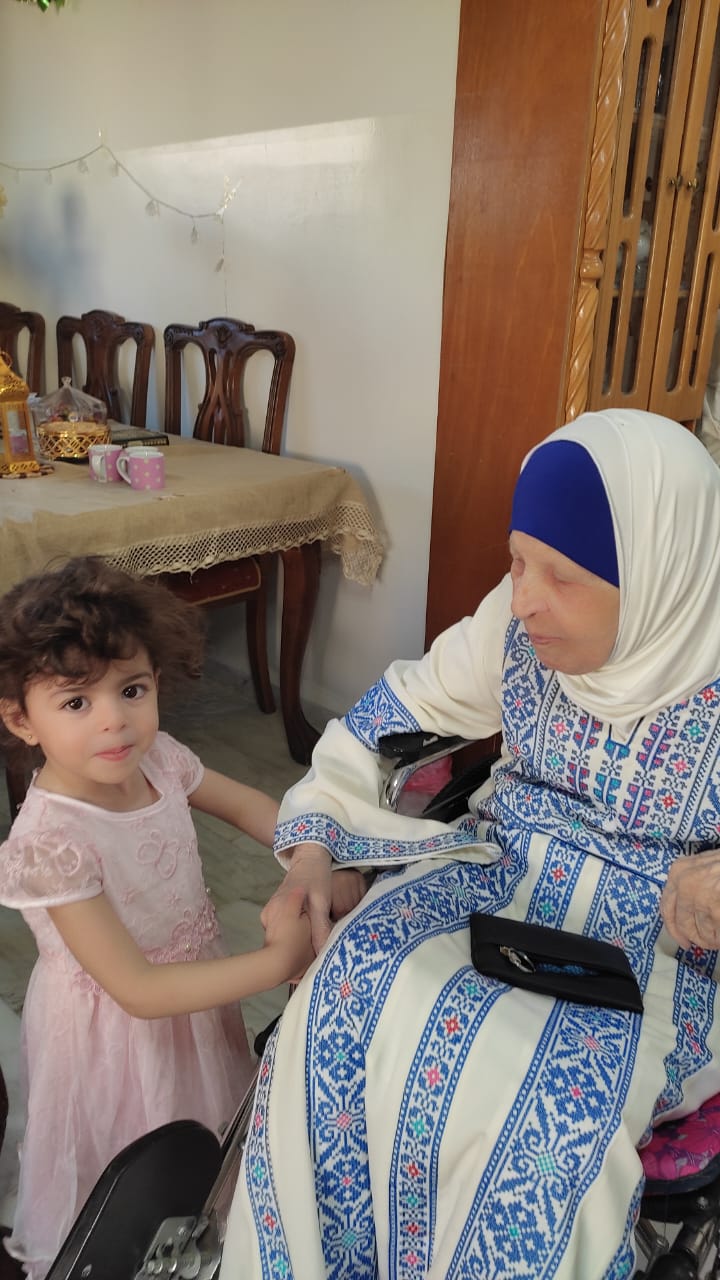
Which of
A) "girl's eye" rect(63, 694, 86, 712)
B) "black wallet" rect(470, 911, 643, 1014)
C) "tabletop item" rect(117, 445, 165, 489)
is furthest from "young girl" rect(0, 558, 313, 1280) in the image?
"tabletop item" rect(117, 445, 165, 489)

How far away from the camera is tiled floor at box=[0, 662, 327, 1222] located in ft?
5.60

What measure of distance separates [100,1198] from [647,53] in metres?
2.03

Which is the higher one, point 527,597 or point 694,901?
point 527,597

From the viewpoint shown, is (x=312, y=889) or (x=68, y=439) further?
(x=68, y=439)

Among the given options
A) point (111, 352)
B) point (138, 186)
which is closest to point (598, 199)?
point (138, 186)

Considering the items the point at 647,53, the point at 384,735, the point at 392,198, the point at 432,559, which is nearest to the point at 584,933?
the point at 384,735

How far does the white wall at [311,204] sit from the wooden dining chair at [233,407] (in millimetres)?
80

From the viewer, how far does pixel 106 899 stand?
106cm

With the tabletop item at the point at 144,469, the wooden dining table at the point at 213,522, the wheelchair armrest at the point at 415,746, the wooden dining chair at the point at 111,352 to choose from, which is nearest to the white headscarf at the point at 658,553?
the wheelchair armrest at the point at 415,746

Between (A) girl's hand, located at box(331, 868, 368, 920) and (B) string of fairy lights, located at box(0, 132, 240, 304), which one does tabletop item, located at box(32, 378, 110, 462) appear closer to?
(B) string of fairy lights, located at box(0, 132, 240, 304)

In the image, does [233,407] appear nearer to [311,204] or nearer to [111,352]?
[311,204]

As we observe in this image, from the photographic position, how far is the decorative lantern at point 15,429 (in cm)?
220

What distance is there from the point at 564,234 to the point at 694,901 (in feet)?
4.47

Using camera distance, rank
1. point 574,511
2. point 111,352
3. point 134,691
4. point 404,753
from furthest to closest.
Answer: point 111,352 < point 404,753 < point 134,691 < point 574,511
